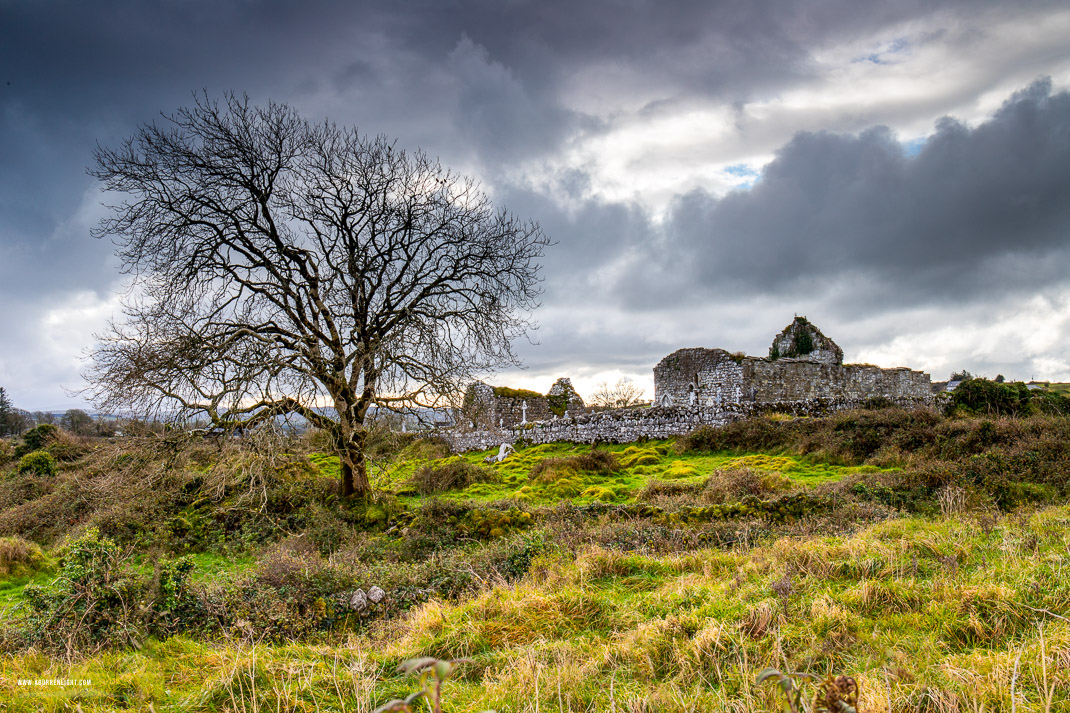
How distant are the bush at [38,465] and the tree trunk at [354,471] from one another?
1295cm

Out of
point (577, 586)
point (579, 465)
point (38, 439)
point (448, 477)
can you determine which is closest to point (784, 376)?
point (579, 465)

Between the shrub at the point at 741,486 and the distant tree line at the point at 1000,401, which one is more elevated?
the distant tree line at the point at 1000,401

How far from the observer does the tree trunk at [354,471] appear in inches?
541

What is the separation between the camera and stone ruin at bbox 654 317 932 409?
1003 inches

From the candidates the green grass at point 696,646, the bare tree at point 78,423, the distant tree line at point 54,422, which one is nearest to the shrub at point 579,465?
the green grass at point 696,646

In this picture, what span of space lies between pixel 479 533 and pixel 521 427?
14284 mm

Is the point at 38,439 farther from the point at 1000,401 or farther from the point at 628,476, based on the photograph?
the point at 1000,401

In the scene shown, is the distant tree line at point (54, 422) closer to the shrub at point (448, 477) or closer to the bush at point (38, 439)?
the bush at point (38, 439)

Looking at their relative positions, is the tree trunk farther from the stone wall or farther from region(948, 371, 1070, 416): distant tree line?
region(948, 371, 1070, 416): distant tree line

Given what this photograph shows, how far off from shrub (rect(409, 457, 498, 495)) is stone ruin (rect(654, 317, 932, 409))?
11.9m

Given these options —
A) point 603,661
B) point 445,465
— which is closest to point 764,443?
point 445,465

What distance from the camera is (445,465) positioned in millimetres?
17359

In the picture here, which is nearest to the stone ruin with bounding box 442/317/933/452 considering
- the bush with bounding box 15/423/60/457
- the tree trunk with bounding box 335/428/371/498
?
the tree trunk with bounding box 335/428/371/498

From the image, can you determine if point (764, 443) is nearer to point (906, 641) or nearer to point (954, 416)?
point (954, 416)
